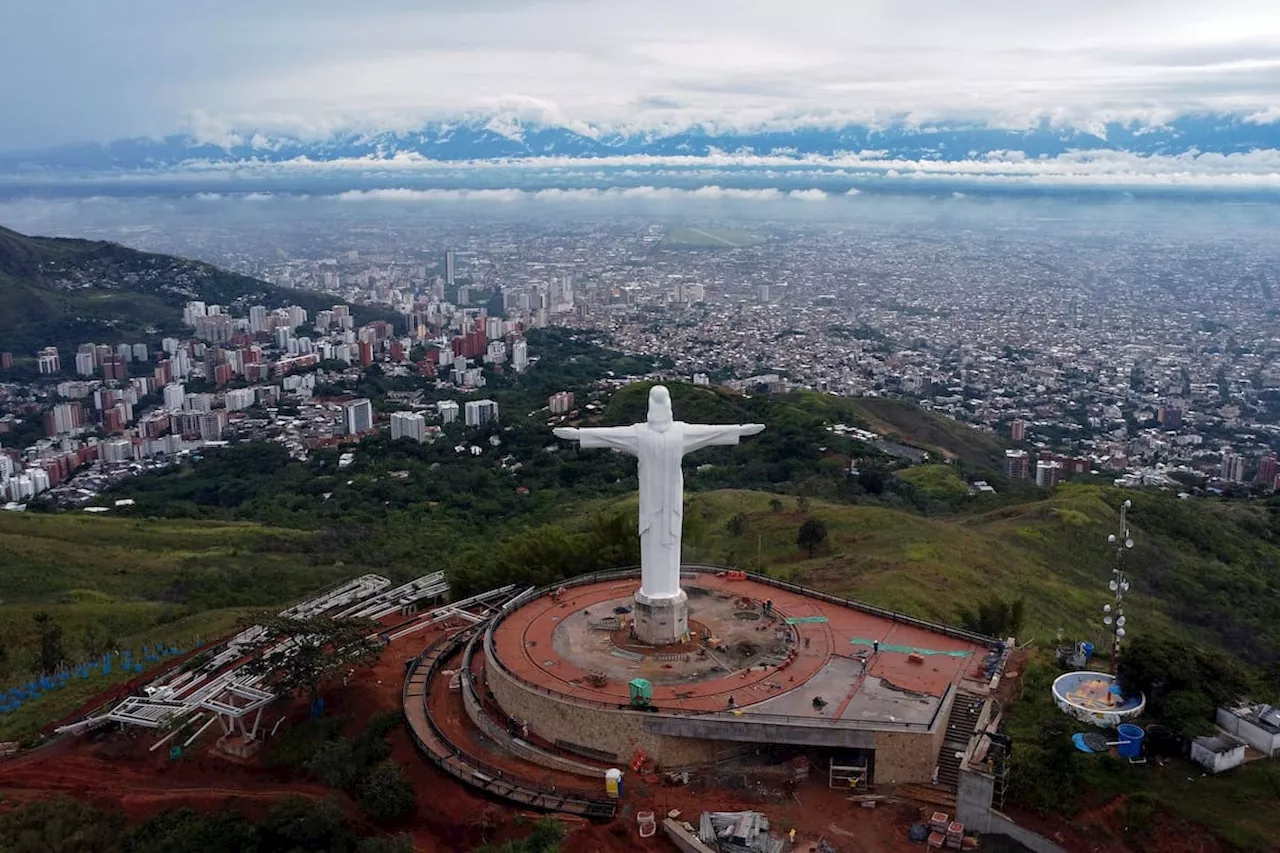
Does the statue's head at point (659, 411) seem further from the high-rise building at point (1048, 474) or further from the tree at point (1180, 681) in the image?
the high-rise building at point (1048, 474)

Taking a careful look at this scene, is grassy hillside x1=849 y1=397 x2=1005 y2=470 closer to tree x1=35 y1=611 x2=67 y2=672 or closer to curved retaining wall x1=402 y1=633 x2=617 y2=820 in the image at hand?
curved retaining wall x1=402 y1=633 x2=617 y2=820

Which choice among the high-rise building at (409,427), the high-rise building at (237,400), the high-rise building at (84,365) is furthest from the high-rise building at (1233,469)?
the high-rise building at (84,365)

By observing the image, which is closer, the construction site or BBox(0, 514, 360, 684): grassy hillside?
the construction site

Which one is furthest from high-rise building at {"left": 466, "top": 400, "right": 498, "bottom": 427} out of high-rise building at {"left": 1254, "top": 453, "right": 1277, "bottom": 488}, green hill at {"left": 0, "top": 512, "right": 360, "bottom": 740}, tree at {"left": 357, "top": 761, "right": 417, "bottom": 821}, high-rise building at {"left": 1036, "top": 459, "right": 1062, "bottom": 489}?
tree at {"left": 357, "top": 761, "right": 417, "bottom": 821}

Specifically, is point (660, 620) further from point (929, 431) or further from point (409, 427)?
point (929, 431)

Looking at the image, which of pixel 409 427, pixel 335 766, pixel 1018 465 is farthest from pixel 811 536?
pixel 409 427

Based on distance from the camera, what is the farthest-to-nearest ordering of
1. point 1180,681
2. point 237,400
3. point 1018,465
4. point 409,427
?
point 237,400
point 409,427
point 1018,465
point 1180,681

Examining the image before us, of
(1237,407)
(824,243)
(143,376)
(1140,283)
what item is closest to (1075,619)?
(1237,407)
